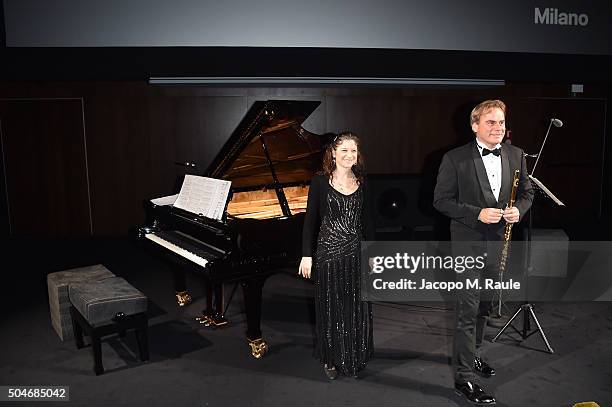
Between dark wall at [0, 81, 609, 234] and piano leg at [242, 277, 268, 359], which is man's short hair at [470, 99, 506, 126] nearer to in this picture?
piano leg at [242, 277, 268, 359]

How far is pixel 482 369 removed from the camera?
318cm

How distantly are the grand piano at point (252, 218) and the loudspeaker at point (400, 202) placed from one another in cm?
175

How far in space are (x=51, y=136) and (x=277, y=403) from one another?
6.34 meters

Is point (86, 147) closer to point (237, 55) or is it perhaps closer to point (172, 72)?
point (172, 72)

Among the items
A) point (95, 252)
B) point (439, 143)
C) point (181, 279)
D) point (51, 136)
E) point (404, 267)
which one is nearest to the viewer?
point (181, 279)

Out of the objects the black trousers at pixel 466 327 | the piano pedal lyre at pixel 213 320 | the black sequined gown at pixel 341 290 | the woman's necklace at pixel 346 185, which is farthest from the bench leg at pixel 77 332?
the black trousers at pixel 466 327

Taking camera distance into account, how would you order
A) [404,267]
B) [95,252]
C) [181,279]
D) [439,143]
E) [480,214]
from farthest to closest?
[439,143], [95,252], [404,267], [181,279], [480,214]

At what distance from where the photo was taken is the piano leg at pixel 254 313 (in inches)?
131

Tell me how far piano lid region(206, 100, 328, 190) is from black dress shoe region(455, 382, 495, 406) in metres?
2.02

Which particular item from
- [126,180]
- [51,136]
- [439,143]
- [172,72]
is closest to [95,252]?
[126,180]

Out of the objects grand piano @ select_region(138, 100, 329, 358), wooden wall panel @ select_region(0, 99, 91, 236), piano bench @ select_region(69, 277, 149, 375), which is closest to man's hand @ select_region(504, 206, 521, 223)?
grand piano @ select_region(138, 100, 329, 358)

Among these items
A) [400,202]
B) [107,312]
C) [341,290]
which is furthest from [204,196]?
[400,202]

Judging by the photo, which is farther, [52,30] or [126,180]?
[126,180]

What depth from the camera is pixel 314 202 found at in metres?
2.96
